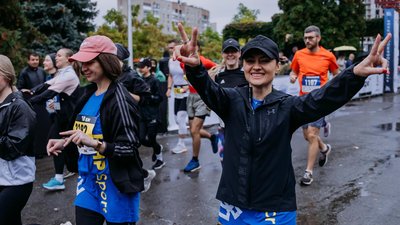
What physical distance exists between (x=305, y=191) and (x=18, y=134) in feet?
12.0

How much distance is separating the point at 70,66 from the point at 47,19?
15.0 metres

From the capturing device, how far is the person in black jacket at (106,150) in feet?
9.74

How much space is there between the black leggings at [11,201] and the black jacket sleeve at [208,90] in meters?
1.77

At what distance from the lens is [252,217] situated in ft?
8.41

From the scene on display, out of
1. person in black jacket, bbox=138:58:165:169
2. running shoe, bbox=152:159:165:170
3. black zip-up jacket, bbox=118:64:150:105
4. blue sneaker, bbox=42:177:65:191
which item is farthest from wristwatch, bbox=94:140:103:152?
running shoe, bbox=152:159:165:170

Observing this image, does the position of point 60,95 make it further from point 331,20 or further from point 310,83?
point 331,20

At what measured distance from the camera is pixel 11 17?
41.2 ft

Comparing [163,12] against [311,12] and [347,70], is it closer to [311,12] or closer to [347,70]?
[311,12]

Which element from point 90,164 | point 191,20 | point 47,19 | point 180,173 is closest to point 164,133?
point 180,173

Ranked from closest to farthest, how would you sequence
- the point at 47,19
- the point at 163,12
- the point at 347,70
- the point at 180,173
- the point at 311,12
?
the point at 347,70 < the point at 180,173 < the point at 47,19 < the point at 311,12 < the point at 163,12

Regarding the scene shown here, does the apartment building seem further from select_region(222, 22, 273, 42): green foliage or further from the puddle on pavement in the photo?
the puddle on pavement

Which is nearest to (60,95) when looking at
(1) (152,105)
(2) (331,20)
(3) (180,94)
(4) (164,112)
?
(1) (152,105)

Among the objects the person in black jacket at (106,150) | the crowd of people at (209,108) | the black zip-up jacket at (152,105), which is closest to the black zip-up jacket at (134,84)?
the black zip-up jacket at (152,105)

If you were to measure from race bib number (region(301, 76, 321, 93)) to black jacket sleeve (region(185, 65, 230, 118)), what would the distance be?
3955 mm
